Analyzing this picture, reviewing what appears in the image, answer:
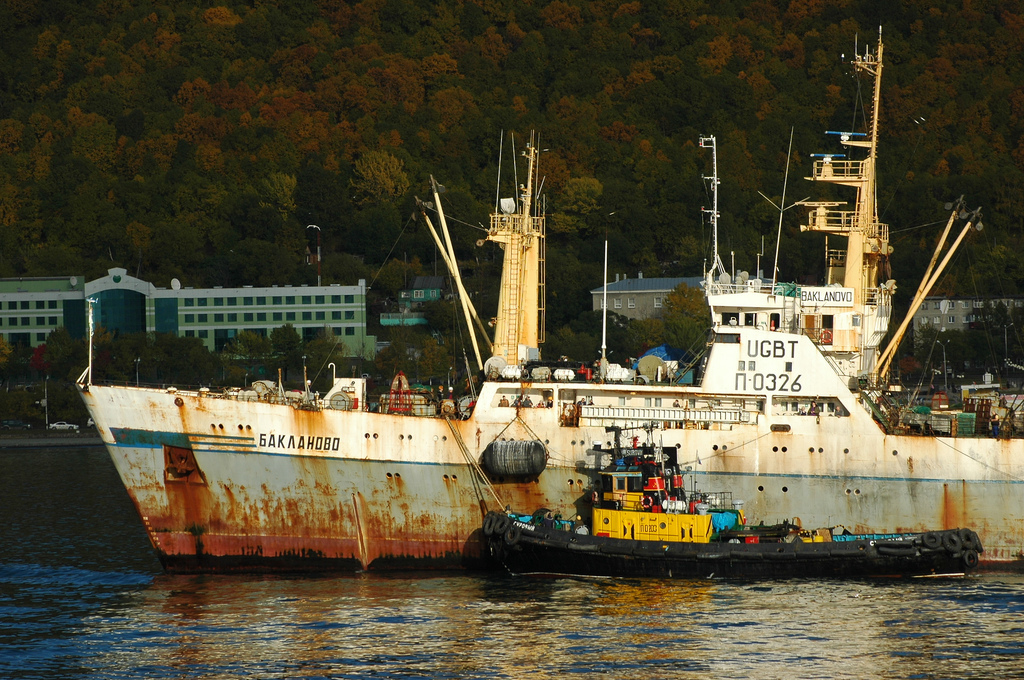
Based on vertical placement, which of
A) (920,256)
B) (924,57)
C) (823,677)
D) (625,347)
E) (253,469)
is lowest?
(823,677)

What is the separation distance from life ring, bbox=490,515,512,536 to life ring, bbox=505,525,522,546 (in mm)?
174

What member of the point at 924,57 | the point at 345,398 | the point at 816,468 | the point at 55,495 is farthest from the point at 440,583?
the point at 924,57

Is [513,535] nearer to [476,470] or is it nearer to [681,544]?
[476,470]

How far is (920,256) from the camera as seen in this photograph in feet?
353

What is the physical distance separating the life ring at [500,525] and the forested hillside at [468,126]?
2566 inches

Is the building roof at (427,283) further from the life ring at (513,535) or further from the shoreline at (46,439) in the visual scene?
the life ring at (513,535)

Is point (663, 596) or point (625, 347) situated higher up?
point (625, 347)

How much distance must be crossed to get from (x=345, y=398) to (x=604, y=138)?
11843 centimetres

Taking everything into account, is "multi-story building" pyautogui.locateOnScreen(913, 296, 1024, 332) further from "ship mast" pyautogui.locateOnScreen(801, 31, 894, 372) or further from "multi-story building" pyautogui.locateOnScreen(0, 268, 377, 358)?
"ship mast" pyautogui.locateOnScreen(801, 31, 894, 372)

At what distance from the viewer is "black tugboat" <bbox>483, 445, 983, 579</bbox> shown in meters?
35.3

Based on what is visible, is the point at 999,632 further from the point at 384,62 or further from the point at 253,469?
the point at 384,62

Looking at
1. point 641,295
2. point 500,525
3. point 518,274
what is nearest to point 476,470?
point 500,525

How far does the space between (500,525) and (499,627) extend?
4.56 m

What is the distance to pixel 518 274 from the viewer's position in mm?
44156
